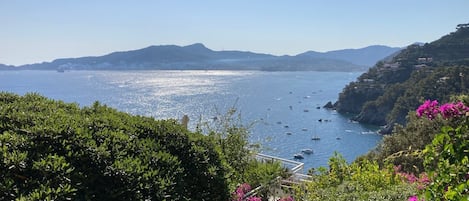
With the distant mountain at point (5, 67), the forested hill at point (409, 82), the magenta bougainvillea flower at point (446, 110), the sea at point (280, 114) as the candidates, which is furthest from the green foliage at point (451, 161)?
the distant mountain at point (5, 67)

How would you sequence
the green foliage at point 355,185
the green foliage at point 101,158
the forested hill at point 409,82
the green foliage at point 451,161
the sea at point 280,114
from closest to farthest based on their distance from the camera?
the green foliage at point 451,161
the green foliage at point 101,158
the green foliage at point 355,185
the sea at point 280,114
the forested hill at point 409,82

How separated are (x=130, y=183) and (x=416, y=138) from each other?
1049cm

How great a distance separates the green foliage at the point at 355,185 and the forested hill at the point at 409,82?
125 feet

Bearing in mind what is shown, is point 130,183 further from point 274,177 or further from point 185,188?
point 274,177

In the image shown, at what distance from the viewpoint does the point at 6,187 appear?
5.92 feet

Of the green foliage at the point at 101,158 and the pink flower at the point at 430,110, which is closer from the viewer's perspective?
the green foliage at the point at 101,158

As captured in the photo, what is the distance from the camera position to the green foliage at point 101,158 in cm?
195

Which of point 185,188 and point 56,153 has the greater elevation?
point 56,153

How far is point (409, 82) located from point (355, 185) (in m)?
51.5

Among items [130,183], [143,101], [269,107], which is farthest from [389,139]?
[143,101]

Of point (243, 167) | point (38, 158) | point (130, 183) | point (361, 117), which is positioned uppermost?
point (38, 158)

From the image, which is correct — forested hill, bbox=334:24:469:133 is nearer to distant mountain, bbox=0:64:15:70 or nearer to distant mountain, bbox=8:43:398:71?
distant mountain, bbox=8:43:398:71

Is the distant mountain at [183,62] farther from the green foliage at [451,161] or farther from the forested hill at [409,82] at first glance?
the green foliage at [451,161]

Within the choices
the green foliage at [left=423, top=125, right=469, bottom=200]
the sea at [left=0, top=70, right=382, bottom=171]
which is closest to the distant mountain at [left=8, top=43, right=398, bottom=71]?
the sea at [left=0, top=70, right=382, bottom=171]
